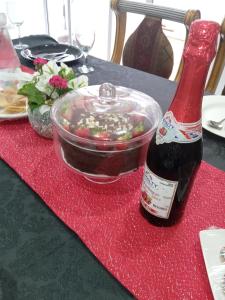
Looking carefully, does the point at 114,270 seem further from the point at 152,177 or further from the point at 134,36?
the point at 134,36

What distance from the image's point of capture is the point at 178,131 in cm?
40

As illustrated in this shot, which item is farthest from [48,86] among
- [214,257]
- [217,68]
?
[217,68]

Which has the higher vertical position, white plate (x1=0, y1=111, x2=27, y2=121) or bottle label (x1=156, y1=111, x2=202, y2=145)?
bottle label (x1=156, y1=111, x2=202, y2=145)

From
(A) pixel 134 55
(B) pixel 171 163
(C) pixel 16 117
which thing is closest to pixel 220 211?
(B) pixel 171 163

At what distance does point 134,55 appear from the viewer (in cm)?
127

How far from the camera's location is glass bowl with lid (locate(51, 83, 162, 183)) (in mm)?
471

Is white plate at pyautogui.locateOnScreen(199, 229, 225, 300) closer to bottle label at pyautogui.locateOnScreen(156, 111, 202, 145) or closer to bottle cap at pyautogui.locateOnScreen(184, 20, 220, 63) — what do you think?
bottle label at pyautogui.locateOnScreen(156, 111, 202, 145)

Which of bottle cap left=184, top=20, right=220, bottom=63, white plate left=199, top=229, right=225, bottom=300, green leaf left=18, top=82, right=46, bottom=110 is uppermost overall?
bottle cap left=184, top=20, right=220, bottom=63

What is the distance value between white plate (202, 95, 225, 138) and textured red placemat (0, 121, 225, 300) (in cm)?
16

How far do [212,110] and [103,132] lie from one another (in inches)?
16.7

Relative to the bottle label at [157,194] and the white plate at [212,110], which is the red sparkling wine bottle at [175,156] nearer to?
the bottle label at [157,194]

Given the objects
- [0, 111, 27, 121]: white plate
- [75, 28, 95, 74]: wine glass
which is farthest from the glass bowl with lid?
[75, 28, 95, 74]: wine glass

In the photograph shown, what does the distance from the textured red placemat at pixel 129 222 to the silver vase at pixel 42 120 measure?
2cm

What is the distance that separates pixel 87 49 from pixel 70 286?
86cm
